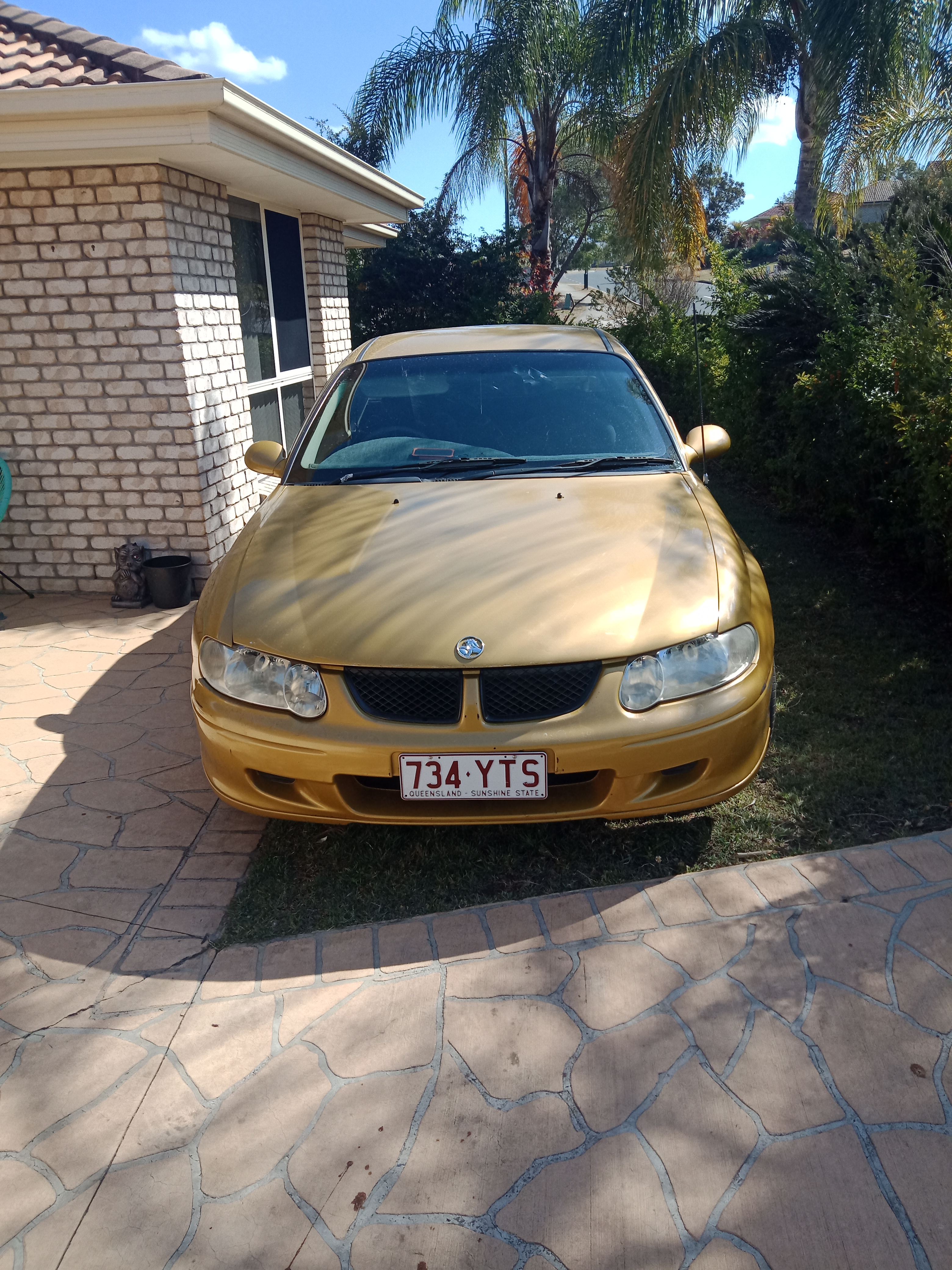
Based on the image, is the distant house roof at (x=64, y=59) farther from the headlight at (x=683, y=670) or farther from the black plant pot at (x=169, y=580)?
the headlight at (x=683, y=670)

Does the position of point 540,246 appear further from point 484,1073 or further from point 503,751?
point 484,1073

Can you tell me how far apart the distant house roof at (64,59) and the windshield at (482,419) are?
224cm

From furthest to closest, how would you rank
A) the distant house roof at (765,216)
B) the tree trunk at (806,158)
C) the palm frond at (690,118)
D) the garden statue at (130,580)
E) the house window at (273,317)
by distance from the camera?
1. the distant house roof at (765,216)
2. the tree trunk at (806,158)
3. the palm frond at (690,118)
4. the house window at (273,317)
5. the garden statue at (130,580)

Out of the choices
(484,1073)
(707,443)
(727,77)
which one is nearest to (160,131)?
(707,443)

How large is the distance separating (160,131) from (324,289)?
4283mm

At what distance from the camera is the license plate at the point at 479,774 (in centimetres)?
267

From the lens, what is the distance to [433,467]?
3.76 metres

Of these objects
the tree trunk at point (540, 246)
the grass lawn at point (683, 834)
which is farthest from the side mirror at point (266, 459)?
the tree trunk at point (540, 246)

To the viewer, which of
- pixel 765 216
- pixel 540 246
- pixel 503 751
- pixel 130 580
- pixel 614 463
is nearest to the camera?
pixel 503 751

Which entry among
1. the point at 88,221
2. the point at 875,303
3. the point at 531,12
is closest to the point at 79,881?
the point at 88,221

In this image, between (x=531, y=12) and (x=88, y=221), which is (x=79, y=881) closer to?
(x=88, y=221)

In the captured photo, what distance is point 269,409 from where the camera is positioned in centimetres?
797

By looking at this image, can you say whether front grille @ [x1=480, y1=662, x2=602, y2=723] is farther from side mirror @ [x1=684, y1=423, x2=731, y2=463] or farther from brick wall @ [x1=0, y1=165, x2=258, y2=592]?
brick wall @ [x1=0, y1=165, x2=258, y2=592]

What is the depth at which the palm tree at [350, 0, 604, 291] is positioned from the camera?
15516 mm
